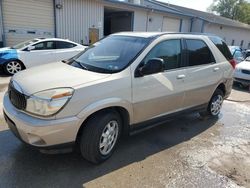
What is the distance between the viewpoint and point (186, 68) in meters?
4.18

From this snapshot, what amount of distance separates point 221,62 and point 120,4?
1193 cm

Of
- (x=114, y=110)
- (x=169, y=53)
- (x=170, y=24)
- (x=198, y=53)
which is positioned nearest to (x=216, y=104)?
(x=198, y=53)

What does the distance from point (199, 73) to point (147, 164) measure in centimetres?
213

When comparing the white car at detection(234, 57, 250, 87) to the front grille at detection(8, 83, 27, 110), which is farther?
the white car at detection(234, 57, 250, 87)

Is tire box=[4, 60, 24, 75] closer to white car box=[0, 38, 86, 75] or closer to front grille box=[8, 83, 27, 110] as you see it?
white car box=[0, 38, 86, 75]

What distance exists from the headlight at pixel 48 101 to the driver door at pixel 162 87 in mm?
1041

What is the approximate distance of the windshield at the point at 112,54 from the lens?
3.39m

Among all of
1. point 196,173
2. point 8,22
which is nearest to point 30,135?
point 196,173

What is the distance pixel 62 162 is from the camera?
10.6ft

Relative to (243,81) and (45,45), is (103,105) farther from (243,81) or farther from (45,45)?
(243,81)

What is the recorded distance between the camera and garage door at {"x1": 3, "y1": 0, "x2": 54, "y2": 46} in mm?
11195

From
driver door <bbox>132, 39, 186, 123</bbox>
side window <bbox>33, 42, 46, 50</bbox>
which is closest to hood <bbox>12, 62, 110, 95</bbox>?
driver door <bbox>132, 39, 186, 123</bbox>

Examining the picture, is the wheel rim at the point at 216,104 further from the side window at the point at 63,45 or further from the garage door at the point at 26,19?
the garage door at the point at 26,19

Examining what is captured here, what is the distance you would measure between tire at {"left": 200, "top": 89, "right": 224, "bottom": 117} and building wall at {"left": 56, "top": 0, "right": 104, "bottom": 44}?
33.5 ft
